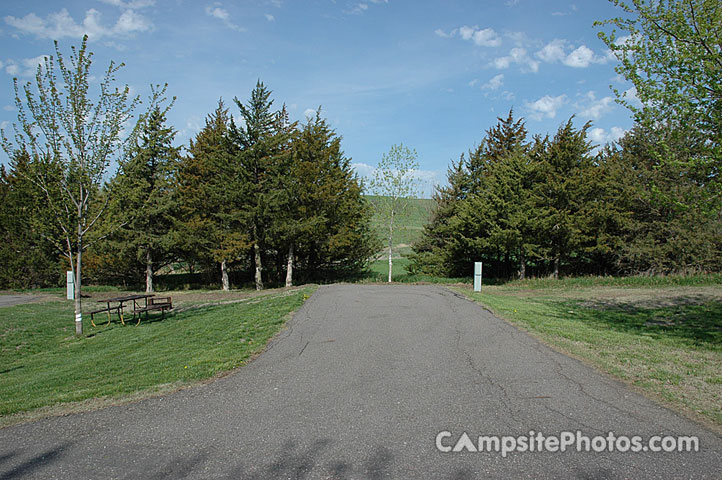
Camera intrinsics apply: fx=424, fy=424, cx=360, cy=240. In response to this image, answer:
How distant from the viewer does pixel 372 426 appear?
4520mm

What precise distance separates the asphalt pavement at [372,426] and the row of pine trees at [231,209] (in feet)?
64.4

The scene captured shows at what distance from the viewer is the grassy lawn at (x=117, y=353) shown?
632cm

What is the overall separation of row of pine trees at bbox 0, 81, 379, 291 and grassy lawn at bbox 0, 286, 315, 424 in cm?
1035

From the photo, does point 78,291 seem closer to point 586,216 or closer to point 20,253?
point 20,253

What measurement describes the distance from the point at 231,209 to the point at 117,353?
18022mm

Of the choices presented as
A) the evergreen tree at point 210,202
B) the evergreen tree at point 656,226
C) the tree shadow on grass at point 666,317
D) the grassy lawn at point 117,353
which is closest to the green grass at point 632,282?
the evergreen tree at point 656,226

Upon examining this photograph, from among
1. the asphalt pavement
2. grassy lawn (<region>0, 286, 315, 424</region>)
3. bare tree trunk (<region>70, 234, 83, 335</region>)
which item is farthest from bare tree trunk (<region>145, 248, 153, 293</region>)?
the asphalt pavement

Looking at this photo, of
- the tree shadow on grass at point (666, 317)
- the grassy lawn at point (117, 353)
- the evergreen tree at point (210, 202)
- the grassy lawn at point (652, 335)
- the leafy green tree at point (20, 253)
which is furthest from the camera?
the leafy green tree at point (20, 253)

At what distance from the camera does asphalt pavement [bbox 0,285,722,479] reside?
3.68m

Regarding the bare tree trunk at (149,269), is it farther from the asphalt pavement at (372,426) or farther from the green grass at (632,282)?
the asphalt pavement at (372,426)

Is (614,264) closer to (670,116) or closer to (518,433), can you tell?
(670,116)

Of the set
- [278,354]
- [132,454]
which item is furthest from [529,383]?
[132,454]

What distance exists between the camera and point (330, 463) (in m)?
3.73

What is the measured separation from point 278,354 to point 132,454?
12.5ft
